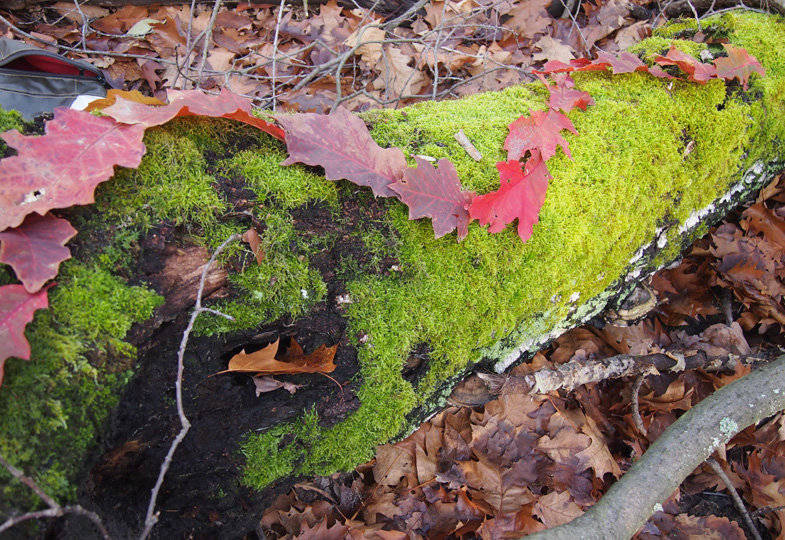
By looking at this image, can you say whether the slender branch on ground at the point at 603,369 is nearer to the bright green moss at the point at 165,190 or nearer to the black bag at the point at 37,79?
the bright green moss at the point at 165,190

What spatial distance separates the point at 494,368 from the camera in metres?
2.17

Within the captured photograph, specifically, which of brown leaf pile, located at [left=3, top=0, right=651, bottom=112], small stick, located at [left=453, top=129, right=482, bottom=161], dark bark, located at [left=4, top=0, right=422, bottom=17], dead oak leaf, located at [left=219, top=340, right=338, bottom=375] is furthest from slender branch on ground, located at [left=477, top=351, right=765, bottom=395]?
dark bark, located at [left=4, top=0, right=422, bottom=17]

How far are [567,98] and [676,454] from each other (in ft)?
5.55

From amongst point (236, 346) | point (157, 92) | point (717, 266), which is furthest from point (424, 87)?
point (236, 346)

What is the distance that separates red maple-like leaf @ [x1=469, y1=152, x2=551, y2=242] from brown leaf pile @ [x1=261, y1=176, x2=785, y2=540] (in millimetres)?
896

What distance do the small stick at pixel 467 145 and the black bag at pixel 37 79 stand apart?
1867mm

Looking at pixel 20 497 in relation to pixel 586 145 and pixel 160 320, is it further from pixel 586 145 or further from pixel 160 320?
pixel 586 145

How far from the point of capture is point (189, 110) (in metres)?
1.51

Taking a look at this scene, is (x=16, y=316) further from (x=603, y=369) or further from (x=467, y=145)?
(x=603, y=369)

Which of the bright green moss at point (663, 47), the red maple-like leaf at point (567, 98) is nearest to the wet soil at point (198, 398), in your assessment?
the red maple-like leaf at point (567, 98)

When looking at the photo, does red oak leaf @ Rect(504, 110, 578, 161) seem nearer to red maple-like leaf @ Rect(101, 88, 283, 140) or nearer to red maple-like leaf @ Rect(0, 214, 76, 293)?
red maple-like leaf @ Rect(101, 88, 283, 140)

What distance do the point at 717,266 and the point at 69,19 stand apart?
5.90 metres

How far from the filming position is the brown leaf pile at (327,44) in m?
3.98

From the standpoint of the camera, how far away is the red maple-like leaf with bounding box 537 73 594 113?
2168 millimetres
